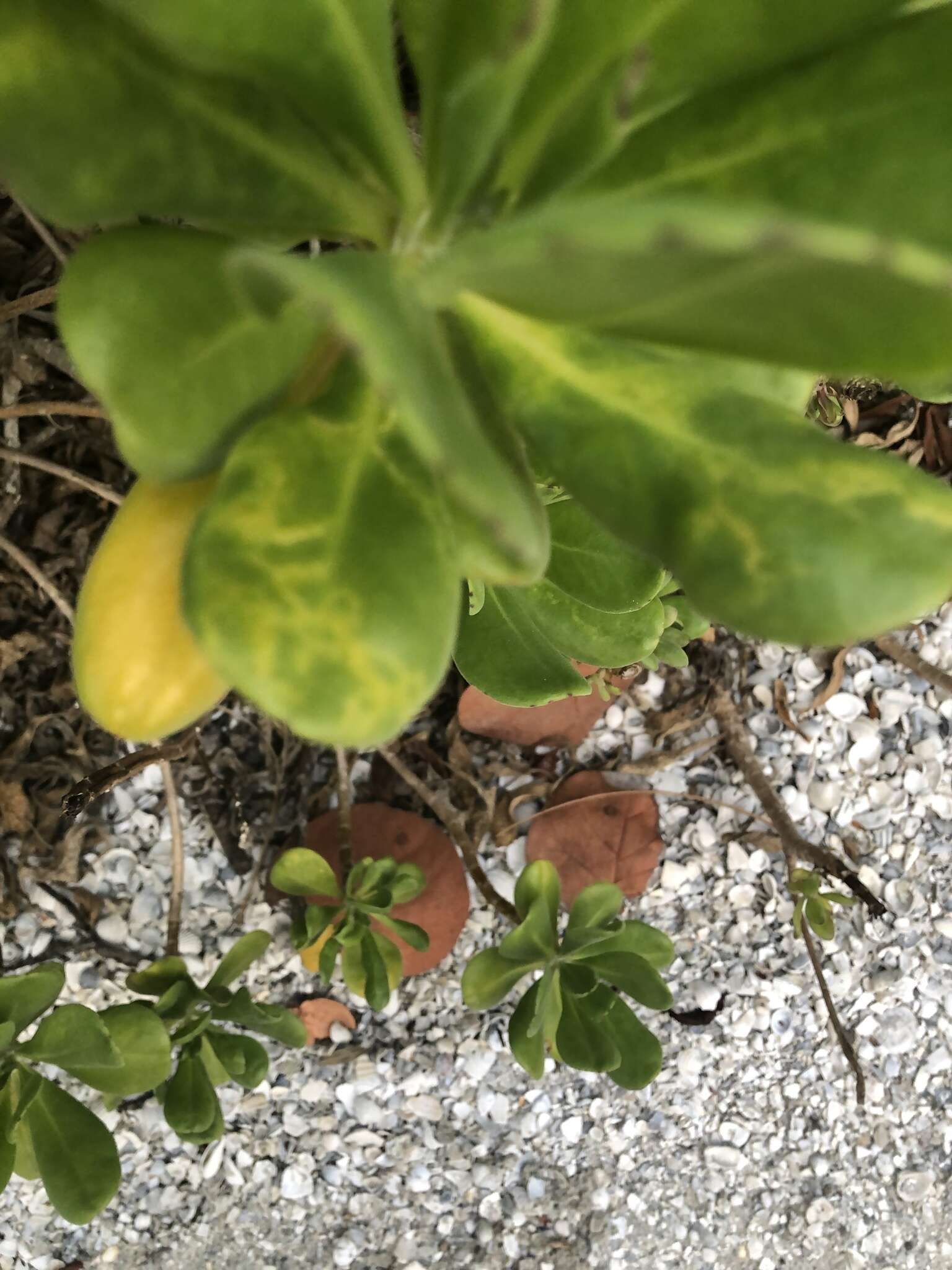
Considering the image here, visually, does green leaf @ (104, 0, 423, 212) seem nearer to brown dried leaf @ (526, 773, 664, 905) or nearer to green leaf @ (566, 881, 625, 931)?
green leaf @ (566, 881, 625, 931)

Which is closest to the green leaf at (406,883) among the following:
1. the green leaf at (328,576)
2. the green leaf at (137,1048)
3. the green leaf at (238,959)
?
the green leaf at (238,959)

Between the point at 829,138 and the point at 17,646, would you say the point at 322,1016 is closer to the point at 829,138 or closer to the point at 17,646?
the point at 17,646

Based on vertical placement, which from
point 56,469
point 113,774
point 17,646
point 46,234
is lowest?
point 17,646

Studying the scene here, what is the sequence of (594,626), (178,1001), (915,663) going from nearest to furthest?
(594,626), (178,1001), (915,663)

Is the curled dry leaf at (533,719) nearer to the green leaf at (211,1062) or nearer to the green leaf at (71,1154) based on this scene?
the green leaf at (211,1062)

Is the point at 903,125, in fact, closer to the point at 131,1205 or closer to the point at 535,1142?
the point at 535,1142

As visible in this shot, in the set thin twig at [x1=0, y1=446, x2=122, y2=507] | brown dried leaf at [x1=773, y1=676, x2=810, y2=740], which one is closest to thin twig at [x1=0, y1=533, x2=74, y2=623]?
thin twig at [x1=0, y1=446, x2=122, y2=507]

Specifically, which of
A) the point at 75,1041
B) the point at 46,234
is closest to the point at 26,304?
the point at 46,234
